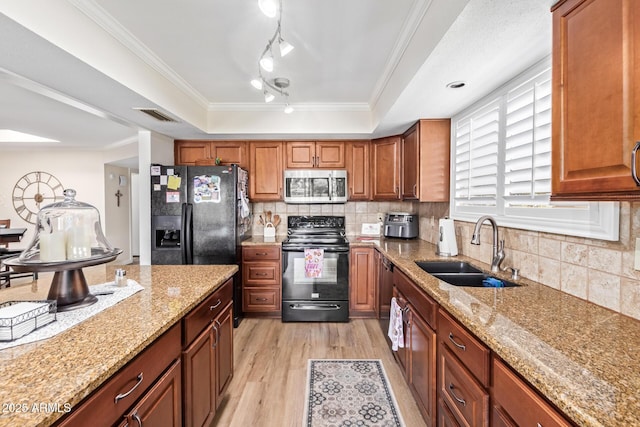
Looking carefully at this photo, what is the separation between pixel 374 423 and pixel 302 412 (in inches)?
18.3

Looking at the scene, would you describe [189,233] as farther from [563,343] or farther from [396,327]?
[563,343]

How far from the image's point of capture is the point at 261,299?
3.35m

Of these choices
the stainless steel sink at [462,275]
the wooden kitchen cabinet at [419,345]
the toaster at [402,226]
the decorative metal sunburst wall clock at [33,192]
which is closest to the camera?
the wooden kitchen cabinet at [419,345]

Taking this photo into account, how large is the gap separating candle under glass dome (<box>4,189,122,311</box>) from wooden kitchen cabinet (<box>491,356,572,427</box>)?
5.18 ft

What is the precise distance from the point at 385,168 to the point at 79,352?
3.17 m

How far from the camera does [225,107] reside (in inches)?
131

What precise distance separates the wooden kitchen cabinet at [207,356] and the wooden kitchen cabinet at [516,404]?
4.08 ft

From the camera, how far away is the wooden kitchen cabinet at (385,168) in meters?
3.35

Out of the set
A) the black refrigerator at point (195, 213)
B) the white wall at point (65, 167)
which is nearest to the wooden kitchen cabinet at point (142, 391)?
the black refrigerator at point (195, 213)

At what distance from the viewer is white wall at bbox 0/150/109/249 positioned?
5.75 meters

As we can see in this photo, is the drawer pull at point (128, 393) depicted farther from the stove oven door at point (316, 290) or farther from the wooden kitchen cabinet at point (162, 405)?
the stove oven door at point (316, 290)

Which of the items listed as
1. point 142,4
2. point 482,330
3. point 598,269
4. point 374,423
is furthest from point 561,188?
point 142,4

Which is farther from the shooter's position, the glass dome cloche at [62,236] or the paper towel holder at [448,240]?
the paper towel holder at [448,240]

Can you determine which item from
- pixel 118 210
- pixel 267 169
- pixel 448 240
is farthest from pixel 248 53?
pixel 118 210
